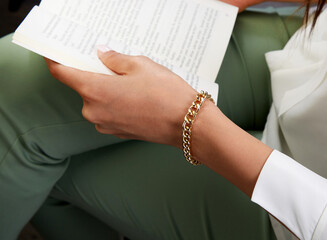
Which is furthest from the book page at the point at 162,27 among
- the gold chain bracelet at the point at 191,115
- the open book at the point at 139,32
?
the gold chain bracelet at the point at 191,115

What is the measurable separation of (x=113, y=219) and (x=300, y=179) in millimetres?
379

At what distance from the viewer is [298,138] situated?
0.61m

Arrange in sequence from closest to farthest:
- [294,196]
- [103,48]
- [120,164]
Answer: [294,196] < [103,48] < [120,164]

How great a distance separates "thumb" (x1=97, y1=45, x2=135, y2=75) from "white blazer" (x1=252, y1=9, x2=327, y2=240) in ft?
0.76

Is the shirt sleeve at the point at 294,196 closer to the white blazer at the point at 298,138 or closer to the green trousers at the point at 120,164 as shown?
the white blazer at the point at 298,138

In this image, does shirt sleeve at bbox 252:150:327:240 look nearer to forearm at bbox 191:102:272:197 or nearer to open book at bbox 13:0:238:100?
forearm at bbox 191:102:272:197

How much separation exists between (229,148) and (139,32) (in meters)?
0.25

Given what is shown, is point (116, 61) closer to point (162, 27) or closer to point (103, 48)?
point (103, 48)

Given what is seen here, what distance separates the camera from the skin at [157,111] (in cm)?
50

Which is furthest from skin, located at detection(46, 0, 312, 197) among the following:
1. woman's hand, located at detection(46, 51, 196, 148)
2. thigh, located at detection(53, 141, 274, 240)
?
thigh, located at detection(53, 141, 274, 240)

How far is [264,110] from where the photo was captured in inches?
30.1

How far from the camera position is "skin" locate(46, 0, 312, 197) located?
0.50 meters

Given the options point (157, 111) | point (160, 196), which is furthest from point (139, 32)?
point (160, 196)

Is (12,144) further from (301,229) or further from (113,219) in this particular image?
(301,229)
